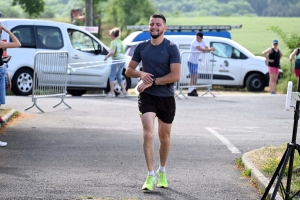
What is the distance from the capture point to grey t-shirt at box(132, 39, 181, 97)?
8.53 meters

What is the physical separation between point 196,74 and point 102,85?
2.60m

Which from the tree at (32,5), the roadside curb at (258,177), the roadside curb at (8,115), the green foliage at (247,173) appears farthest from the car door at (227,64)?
the green foliage at (247,173)

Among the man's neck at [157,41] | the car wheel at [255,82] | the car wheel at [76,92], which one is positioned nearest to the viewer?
the man's neck at [157,41]

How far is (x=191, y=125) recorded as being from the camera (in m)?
14.6

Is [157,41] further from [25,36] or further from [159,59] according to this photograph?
[25,36]

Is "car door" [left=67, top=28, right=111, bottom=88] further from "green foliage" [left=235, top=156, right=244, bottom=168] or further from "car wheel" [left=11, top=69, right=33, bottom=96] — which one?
"green foliage" [left=235, top=156, right=244, bottom=168]

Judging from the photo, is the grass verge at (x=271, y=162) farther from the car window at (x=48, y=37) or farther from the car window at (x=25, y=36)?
the car window at (x=48, y=37)

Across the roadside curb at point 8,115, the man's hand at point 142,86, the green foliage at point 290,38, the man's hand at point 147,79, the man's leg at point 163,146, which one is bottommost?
the roadside curb at point 8,115

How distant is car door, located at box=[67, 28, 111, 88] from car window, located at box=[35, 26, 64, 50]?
1.09 ft

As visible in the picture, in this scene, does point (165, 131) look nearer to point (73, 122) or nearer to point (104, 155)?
point (104, 155)

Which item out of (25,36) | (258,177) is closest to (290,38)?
(25,36)

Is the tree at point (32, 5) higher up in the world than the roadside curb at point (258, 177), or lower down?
higher up

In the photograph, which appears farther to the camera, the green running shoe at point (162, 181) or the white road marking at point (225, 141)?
the white road marking at point (225, 141)

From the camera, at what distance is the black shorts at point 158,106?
338 inches
